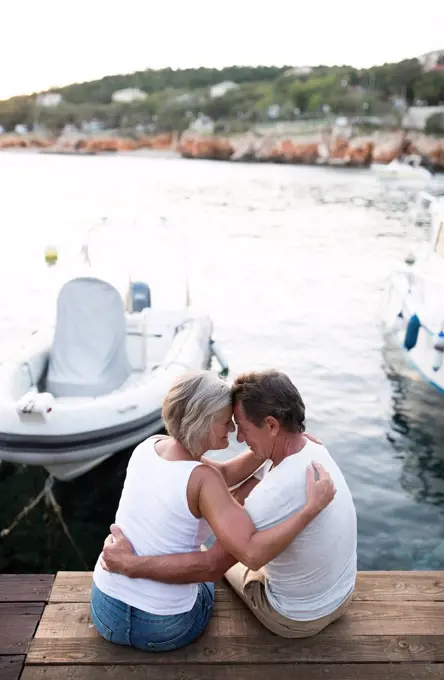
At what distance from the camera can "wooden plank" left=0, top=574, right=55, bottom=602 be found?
7.20 feet

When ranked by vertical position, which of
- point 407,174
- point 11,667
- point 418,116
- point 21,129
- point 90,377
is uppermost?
point 11,667

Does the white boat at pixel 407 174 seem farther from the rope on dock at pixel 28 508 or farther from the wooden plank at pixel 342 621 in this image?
the wooden plank at pixel 342 621

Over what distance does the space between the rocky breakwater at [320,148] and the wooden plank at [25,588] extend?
65.6 meters

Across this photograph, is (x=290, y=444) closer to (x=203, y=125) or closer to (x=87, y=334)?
(x=87, y=334)

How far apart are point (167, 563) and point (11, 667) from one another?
1.95ft

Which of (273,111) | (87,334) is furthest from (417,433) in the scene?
(273,111)

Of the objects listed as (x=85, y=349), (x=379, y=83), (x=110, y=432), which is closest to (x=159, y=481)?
(x=110, y=432)

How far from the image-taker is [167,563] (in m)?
1.78

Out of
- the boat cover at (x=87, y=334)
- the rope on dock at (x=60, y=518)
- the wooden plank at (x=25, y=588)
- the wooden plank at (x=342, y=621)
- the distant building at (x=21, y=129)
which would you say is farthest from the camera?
the distant building at (x=21, y=129)

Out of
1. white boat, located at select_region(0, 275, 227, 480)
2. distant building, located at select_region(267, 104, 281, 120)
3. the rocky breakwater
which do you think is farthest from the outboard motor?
distant building, located at select_region(267, 104, 281, 120)

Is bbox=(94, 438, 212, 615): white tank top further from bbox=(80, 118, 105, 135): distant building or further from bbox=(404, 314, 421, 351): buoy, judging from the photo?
bbox=(80, 118, 105, 135): distant building

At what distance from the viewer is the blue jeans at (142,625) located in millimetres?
1836

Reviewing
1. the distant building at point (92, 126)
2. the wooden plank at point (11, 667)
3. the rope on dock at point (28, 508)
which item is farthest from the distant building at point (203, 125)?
the wooden plank at point (11, 667)

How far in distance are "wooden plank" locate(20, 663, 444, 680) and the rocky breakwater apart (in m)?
65.6
